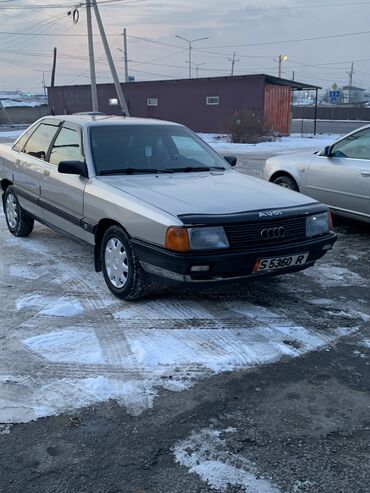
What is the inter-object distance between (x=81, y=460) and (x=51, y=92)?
4252cm

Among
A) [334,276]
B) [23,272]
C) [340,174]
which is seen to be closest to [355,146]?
[340,174]

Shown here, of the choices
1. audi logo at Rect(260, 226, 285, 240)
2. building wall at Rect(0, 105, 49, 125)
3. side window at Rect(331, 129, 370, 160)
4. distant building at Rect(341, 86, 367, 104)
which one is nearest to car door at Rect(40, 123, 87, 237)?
audi logo at Rect(260, 226, 285, 240)

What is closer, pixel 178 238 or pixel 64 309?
pixel 178 238

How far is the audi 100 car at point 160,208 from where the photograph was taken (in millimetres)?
4004

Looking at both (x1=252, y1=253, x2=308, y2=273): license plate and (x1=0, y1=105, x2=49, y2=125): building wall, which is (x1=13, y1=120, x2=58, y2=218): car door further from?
(x1=0, y1=105, x2=49, y2=125): building wall

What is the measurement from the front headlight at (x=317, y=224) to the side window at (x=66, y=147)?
88.7 inches

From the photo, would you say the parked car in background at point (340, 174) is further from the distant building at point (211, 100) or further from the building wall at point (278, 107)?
the building wall at point (278, 107)

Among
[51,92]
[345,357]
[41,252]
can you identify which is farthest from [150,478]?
[51,92]

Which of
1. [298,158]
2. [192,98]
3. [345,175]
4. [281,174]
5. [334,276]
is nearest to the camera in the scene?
[334,276]

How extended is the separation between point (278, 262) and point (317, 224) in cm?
60

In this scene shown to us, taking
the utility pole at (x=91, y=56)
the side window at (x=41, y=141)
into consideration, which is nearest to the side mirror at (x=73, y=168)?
the side window at (x=41, y=141)

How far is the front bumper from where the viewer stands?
12.9 feet

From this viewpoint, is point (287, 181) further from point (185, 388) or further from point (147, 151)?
point (185, 388)

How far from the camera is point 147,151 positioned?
A: 538 cm
